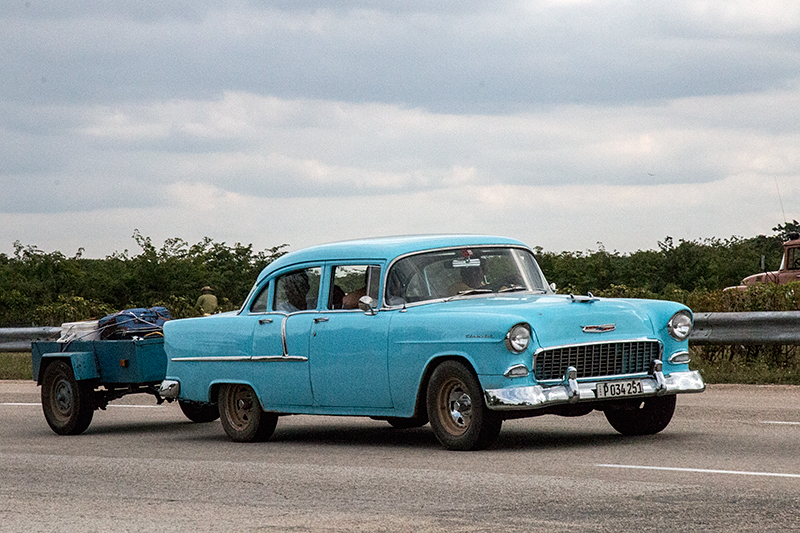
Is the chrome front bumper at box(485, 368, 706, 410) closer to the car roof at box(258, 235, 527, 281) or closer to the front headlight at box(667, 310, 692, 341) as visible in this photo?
the front headlight at box(667, 310, 692, 341)

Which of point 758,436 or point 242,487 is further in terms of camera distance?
point 758,436

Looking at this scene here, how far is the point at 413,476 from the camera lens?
28.5 feet

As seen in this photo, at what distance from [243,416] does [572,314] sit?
351 centimetres

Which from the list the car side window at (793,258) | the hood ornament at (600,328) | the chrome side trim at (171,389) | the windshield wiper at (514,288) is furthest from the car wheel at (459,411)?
the car side window at (793,258)

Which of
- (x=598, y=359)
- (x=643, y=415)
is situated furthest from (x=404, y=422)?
(x=598, y=359)

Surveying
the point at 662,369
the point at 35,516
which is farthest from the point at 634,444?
the point at 35,516

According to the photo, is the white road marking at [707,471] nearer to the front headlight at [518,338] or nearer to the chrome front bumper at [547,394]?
the chrome front bumper at [547,394]

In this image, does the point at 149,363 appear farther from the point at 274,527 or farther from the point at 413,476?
the point at 274,527

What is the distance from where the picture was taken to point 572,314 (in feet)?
31.8

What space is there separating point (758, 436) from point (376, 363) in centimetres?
311

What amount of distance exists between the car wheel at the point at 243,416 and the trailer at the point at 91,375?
1246 mm

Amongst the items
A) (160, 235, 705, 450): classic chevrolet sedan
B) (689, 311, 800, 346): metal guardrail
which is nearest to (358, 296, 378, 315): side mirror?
(160, 235, 705, 450): classic chevrolet sedan

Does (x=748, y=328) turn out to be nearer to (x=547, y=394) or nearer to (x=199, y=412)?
(x=199, y=412)

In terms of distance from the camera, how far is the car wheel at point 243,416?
451 inches
